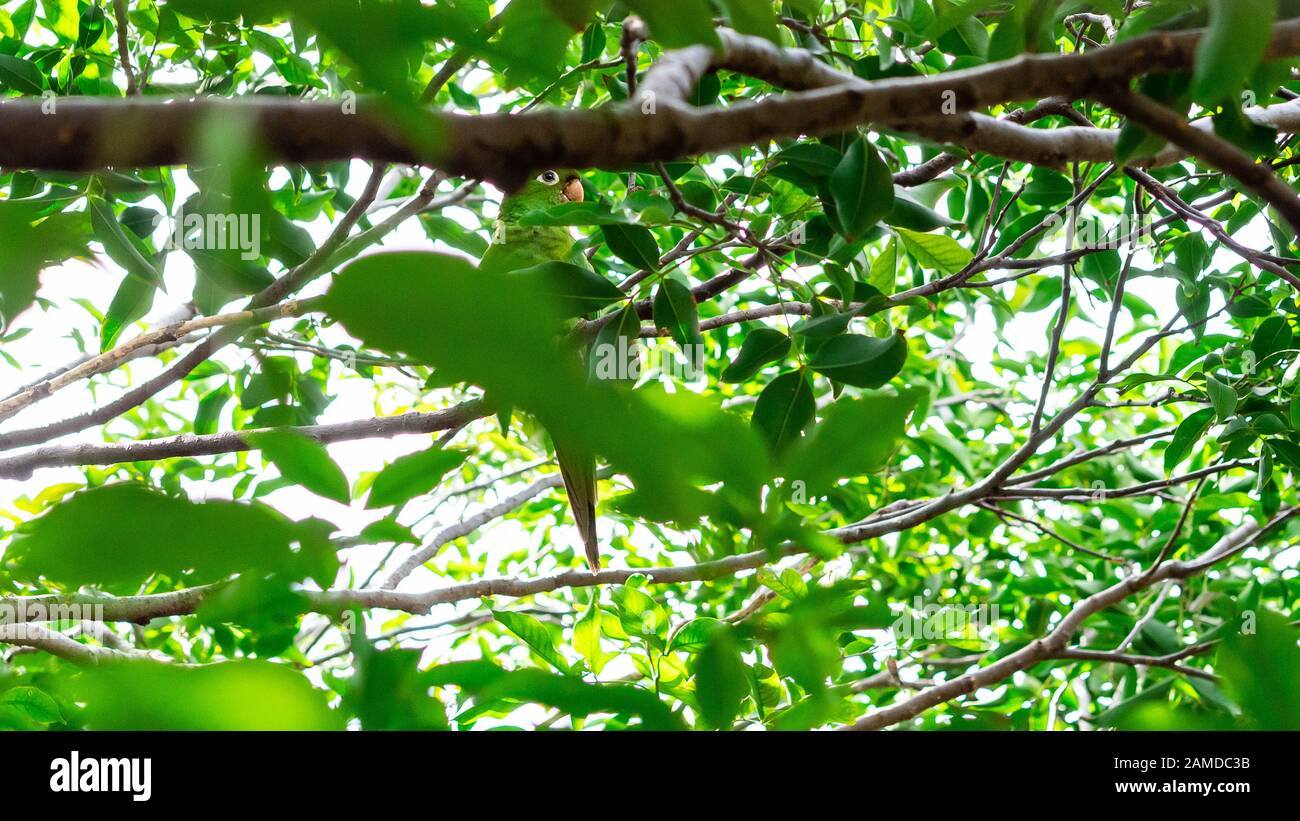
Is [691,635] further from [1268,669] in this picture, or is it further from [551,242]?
[551,242]

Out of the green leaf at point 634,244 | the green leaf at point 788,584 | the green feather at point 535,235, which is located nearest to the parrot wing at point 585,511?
the green feather at point 535,235

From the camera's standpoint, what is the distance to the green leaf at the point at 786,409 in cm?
91

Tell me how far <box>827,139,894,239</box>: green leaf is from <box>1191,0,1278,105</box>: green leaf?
13.6 inches

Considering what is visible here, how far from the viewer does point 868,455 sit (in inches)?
13.0

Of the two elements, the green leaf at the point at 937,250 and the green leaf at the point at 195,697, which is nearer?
the green leaf at the point at 195,697

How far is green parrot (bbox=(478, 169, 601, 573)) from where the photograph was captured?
1.16 m

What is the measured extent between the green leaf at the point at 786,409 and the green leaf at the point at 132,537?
66 cm

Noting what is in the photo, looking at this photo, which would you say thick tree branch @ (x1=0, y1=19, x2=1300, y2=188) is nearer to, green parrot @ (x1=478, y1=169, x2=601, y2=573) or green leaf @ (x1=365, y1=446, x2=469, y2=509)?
green leaf @ (x1=365, y1=446, x2=469, y2=509)

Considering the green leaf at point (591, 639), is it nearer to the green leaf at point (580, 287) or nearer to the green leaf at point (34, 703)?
the green leaf at point (580, 287)

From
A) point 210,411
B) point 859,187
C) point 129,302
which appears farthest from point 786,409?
point 210,411

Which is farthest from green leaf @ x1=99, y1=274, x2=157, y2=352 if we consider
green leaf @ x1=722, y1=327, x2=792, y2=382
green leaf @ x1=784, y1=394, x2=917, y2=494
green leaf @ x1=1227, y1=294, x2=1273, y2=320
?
green leaf @ x1=1227, y1=294, x2=1273, y2=320
